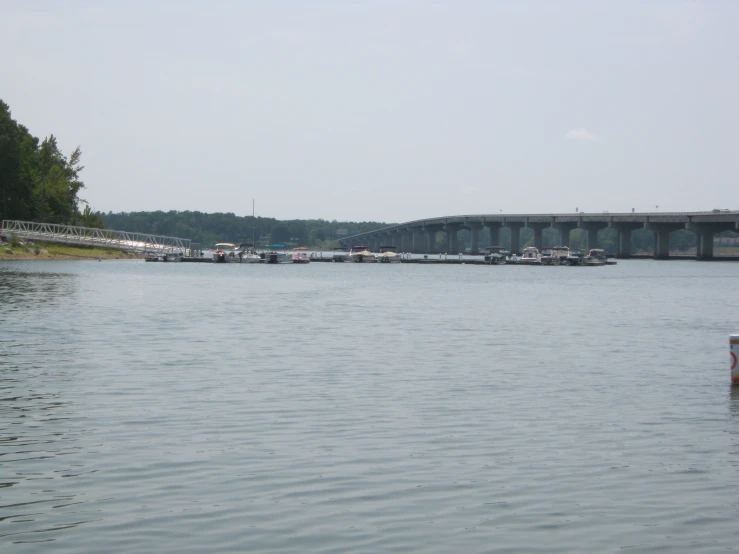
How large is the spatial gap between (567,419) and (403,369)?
9.51 m

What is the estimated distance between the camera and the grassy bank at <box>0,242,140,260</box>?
138125mm

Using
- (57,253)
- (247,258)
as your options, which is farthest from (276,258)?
(57,253)

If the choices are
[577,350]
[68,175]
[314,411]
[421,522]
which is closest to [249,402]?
[314,411]

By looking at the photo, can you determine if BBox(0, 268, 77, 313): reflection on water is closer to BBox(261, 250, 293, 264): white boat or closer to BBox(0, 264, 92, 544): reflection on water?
BBox(0, 264, 92, 544): reflection on water

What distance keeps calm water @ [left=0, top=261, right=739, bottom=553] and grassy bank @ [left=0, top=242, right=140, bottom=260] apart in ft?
330

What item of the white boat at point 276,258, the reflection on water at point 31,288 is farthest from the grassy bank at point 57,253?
the reflection on water at point 31,288

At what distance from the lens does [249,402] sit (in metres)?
24.3

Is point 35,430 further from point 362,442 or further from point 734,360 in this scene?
point 734,360

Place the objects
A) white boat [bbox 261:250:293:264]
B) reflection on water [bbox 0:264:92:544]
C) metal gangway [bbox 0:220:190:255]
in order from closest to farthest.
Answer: reflection on water [bbox 0:264:92:544] < metal gangway [bbox 0:220:190:255] < white boat [bbox 261:250:293:264]

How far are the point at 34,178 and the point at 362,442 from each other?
152m

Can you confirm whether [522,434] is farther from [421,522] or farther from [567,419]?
[421,522]

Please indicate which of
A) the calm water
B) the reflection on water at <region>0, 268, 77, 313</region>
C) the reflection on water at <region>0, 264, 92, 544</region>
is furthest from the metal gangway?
the calm water

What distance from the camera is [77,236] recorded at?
160m

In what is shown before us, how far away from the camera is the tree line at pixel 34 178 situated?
147m
